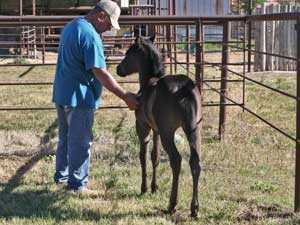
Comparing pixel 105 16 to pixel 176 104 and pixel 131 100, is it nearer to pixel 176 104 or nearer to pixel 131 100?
pixel 131 100

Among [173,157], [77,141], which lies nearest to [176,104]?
[173,157]

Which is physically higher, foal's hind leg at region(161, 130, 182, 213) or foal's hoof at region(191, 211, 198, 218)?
foal's hind leg at region(161, 130, 182, 213)

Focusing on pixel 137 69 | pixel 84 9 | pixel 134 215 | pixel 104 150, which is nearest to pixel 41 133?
pixel 104 150

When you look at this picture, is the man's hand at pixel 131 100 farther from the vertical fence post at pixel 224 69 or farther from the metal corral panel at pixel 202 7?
the metal corral panel at pixel 202 7

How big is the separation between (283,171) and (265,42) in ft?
38.7

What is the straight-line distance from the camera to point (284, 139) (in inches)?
309

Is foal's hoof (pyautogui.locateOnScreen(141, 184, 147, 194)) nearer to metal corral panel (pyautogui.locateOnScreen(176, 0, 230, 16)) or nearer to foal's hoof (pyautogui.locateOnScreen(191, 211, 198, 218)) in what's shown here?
foal's hoof (pyautogui.locateOnScreen(191, 211, 198, 218))

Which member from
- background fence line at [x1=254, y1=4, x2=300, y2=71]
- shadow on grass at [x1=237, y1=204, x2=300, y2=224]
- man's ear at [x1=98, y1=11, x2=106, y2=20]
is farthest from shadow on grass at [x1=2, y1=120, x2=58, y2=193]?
background fence line at [x1=254, y1=4, x2=300, y2=71]

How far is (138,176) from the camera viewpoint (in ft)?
20.1

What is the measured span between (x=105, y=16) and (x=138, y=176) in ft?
5.93

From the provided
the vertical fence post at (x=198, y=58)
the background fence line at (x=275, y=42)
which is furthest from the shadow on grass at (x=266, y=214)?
the background fence line at (x=275, y=42)

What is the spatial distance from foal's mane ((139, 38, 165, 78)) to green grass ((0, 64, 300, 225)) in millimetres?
1127

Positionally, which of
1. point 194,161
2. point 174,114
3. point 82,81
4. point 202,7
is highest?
point 202,7

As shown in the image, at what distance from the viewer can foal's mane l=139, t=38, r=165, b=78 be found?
5.29 metres
